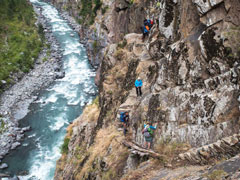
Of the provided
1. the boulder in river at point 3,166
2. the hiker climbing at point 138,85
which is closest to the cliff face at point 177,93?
the hiker climbing at point 138,85

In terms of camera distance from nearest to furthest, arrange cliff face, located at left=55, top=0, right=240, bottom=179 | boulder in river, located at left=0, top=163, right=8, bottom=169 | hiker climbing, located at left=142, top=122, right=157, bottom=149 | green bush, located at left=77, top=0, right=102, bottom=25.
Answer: cliff face, located at left=55, top=0, right=240, bottom=179 → hiker climbing, located at left=142, top=122, right=157, bottom=149 → boulder in river, located at left=0, top=163, right=8, bottom=169 → green bush, located at left=77, top=0, right=102, bottom=25

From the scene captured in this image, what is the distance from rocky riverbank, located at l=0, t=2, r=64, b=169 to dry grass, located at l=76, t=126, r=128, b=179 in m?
21.8

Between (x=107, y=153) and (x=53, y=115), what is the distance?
103ft

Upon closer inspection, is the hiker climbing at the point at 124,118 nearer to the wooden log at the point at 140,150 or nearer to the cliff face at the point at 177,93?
the cliff face at the point at 177,93

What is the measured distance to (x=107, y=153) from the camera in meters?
16.0

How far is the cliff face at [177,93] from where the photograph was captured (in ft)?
35.5

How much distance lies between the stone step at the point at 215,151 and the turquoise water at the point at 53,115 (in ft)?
86.1

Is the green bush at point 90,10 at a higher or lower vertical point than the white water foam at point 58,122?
higher

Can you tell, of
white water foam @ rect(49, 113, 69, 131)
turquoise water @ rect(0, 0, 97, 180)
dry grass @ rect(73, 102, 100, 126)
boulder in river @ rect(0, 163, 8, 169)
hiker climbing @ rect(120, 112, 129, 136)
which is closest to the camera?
hiker climbing @ rect(120, 112, 129, 136)

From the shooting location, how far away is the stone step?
892cm

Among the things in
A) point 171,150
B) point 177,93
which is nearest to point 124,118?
point 177,93

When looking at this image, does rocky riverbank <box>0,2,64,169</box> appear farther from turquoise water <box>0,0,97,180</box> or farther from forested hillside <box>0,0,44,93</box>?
forested hillside <box>0,0,44,93</box>

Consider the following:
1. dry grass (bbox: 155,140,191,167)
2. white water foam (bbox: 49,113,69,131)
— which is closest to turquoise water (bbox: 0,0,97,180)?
white water foam (bbox: 49,113,69,131)

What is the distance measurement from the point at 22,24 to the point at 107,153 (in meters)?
82.1
